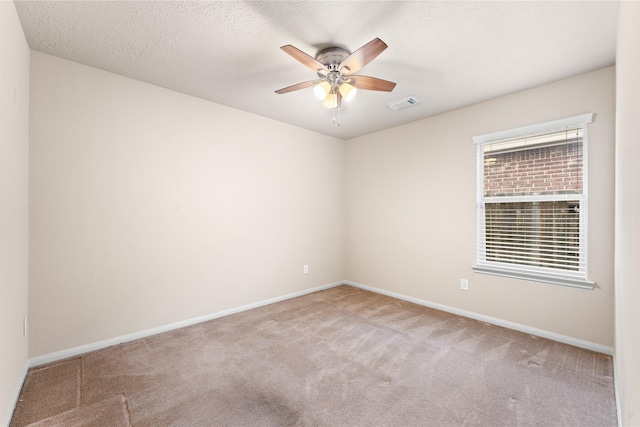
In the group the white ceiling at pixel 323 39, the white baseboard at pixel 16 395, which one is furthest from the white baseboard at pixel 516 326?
the white baseboard at pixel 16 395

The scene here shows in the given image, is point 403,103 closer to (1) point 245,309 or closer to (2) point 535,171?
(2) point 535,171

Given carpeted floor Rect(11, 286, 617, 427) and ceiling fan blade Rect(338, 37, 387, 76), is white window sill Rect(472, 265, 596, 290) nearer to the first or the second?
carpeted floor Rect(11, 286, 617, 427)

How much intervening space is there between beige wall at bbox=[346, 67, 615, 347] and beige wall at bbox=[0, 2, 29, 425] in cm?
393

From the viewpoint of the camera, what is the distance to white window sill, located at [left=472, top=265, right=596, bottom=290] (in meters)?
2.67

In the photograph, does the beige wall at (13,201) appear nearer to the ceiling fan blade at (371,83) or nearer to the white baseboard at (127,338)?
the white baseboard at (127,338)

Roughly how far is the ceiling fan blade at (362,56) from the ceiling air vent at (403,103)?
48.2 inches

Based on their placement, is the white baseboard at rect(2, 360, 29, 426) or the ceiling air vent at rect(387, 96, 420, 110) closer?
the white baseboard at rect(2, 360, 29, 426)

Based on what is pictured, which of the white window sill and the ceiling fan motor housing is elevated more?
the ceiling fan motor housing

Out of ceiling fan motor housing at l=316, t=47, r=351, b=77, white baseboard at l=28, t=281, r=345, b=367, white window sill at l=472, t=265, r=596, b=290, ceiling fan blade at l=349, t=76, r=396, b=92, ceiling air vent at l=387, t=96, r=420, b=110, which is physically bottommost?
white baseboard at l=28, t=281, r=345, b=367

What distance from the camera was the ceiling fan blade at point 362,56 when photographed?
185 cm

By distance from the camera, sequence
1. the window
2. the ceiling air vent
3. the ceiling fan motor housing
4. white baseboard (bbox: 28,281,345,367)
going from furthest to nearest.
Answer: the ceiling air vent, the window, white baseboard (bbox: 28,281,345,367), the ceiling fan motor housing

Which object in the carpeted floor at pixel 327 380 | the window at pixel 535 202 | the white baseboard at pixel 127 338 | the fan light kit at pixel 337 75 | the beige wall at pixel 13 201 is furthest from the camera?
the window at pixel 535 202

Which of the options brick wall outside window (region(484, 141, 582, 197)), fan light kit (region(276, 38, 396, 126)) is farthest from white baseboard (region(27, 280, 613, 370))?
→ fan light kit (region(276, 38, 396, 126))

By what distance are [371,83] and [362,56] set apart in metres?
0.42
